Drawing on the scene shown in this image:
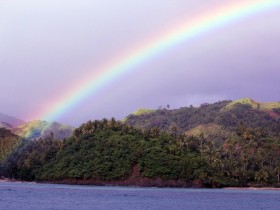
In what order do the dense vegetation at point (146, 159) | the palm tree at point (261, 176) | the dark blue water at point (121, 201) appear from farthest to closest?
the palm tree at point (261, 176) < the dense vegetation at point (146, 159) < the dark blue water at point (121, 201)

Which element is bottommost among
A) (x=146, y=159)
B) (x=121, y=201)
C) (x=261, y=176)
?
(x=121, y=201)

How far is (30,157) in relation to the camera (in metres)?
184

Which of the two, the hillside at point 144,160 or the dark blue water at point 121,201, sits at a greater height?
the hillside at point 144,160

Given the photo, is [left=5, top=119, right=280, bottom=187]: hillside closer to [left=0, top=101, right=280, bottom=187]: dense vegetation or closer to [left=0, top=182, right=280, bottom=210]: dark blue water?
[left=0, top=101, right=280, bottom=187]: dense vegetation

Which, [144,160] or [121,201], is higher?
[144,160]

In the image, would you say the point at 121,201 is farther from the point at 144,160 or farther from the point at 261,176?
the point at 261,176

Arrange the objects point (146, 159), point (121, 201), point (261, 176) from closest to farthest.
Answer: point (121, 201)
point (146, 159)
point (261, 176)

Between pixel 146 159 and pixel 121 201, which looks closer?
pixel 121 201

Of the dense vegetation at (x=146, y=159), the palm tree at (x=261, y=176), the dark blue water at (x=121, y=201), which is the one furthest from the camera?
the palm tree at (x=261, y=176)

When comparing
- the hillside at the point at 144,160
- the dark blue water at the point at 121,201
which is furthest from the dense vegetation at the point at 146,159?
the dark blue water at the point at 121,201

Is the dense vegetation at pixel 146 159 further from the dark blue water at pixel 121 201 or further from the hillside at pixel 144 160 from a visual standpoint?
the dark blue water at pixel 121 201

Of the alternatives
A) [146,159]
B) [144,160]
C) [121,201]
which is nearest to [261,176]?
[146,159]

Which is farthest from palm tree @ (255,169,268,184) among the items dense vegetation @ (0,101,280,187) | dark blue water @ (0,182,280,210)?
dark blue water @ (0,182,280,210)

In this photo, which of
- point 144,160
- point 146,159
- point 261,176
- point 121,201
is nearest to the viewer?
point 121,201
